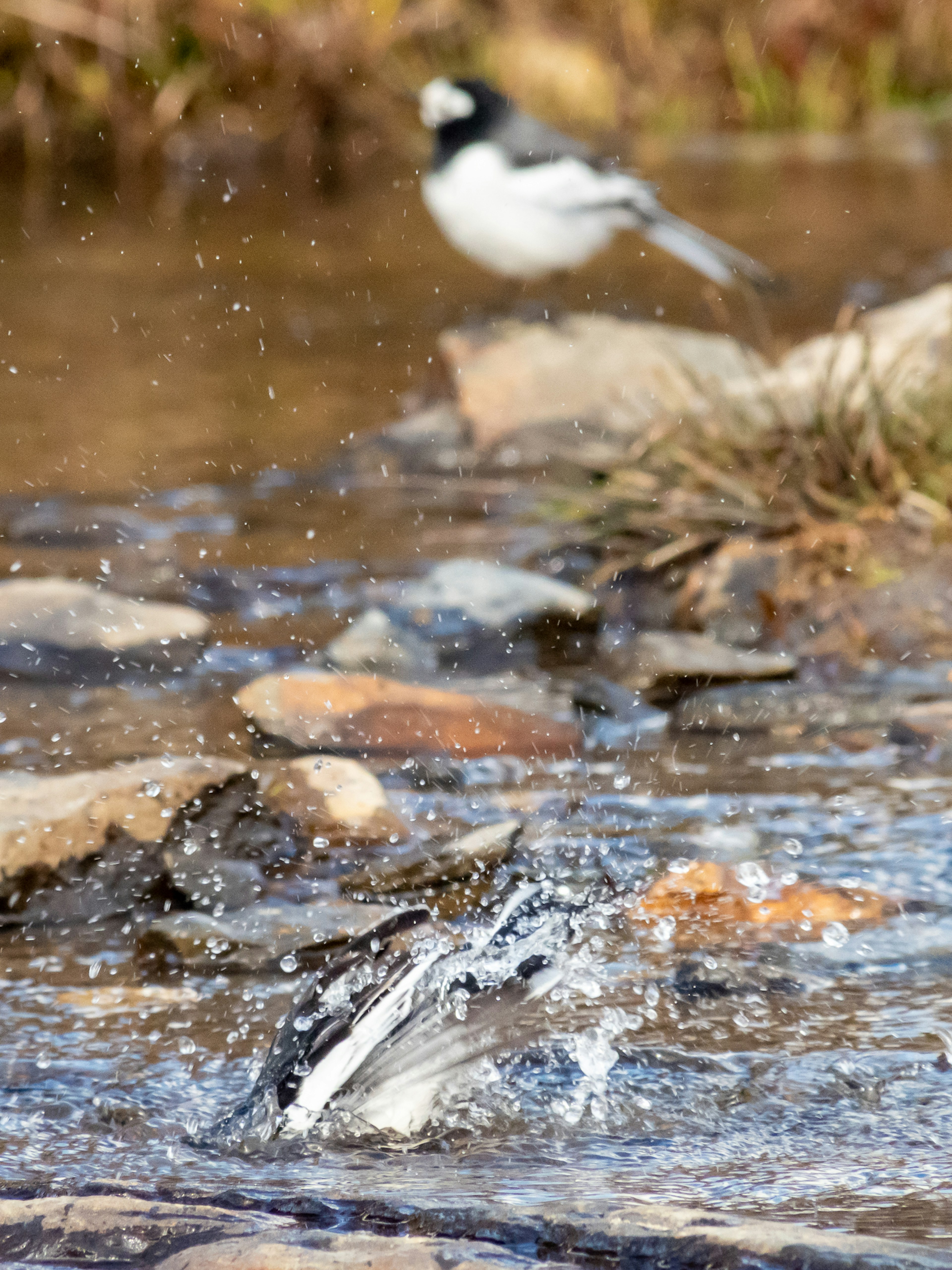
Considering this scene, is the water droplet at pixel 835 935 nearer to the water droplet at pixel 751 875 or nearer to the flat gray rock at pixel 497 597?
the water droplet at pixel 751 875

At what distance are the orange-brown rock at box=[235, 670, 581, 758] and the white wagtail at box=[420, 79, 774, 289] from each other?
10.4 feet

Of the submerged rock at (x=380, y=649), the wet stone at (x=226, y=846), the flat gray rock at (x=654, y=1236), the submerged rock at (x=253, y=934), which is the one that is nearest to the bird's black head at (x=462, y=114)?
the submerged rock at (x=380, y=649)

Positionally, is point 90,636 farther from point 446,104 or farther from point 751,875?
point 446,104

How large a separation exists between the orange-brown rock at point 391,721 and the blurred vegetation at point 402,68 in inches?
206

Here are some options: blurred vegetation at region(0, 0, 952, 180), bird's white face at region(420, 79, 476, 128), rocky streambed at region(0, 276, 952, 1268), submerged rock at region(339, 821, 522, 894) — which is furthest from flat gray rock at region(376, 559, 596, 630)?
blurred vegetation at region(0, 0, 952, 180)

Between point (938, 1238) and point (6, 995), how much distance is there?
119cm

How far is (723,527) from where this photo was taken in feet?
12.1

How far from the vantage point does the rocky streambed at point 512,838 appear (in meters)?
1.60

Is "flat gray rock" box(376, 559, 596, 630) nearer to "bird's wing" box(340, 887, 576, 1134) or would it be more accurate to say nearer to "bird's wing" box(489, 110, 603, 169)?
"bird's wing" box(340, 887, 576, 1134)

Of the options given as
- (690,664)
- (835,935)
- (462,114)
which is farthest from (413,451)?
(835,935)

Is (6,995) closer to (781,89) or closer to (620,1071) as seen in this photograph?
(620,1071)

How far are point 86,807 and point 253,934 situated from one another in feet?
1.10

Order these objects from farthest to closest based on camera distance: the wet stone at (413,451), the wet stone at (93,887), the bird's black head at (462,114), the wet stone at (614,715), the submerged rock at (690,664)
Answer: the bird's black head at (462,114), the wet stone at (413,451), the submerged rock at (690,664), the wet stone at (614,715), the wet stone at (93,887)

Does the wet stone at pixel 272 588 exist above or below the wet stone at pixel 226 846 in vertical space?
above
